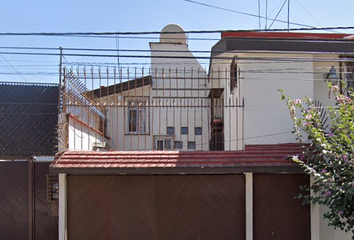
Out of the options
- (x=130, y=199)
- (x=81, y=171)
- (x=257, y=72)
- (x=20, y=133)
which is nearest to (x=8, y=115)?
(x=20, y=133)

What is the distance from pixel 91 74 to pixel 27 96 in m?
1.56

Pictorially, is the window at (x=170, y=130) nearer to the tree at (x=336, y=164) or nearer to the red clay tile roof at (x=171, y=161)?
the red clay tile roof at (x=171, y=161)

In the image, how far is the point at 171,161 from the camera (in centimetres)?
500

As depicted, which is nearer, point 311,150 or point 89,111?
point 311,150

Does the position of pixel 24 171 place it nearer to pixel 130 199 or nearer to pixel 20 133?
pixel 20 133

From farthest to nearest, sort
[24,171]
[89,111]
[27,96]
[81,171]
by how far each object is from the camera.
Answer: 1. [89,111]
2. [27,96]
3. [24,171]
4. [81,171]

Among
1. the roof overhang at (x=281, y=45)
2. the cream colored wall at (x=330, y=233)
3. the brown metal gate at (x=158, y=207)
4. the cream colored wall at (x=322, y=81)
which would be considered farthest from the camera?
the cream colored wall at (x=322, y=81)

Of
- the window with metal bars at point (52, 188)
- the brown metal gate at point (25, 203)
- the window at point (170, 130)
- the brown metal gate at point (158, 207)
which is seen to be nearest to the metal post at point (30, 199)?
the brown metal gate at point (25, 203)

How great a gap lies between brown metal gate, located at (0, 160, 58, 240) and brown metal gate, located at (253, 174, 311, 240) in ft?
14.1

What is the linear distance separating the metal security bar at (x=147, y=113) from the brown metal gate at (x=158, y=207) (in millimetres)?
1261

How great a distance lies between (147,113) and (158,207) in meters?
5.75

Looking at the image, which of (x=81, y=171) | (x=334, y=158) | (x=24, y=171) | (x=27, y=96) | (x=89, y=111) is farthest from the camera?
(x=89, y=111)

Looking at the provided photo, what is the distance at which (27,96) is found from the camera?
6.39 meters

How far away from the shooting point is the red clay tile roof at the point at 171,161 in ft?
16.0
